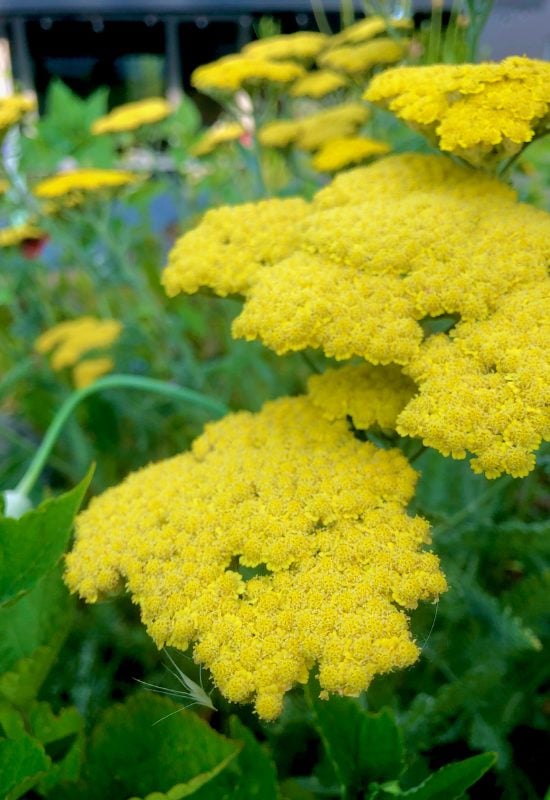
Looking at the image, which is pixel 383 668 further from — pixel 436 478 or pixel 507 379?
pixel 436 478

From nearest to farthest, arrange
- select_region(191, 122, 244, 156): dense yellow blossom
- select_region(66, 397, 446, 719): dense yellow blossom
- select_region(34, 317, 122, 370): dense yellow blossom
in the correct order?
select_region(66, 397, 446, 719): dense yellow blossom → select_region(34, 317, 122, 370): dense yellow blossom → select_region(191, 122, 244, 156): dense yellow blossom

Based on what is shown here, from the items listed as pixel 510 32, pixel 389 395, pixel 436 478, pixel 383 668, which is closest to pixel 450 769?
pixel 383 668

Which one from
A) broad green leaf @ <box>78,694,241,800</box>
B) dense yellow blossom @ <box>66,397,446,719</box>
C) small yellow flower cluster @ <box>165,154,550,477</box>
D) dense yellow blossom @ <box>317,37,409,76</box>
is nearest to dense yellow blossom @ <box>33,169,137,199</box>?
dense yellow blossom @ <box>317,37,409,76</box>

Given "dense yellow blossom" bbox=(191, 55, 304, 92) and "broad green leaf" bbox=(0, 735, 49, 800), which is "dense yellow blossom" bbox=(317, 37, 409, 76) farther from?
"broad green leaf" bbox=(0, 735, 49, 800)

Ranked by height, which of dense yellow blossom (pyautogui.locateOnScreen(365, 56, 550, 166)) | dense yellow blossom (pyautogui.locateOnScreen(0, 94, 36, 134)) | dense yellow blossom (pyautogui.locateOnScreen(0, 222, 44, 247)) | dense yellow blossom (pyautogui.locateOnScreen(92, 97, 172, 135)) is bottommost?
dense yellow blossom (pyautogui.locateOnScreen(0, 222, 44, 247))

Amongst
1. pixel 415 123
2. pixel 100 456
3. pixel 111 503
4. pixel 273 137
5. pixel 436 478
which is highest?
pixel 415 123

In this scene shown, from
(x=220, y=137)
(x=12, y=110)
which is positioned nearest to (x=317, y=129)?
(x=220, y=137)

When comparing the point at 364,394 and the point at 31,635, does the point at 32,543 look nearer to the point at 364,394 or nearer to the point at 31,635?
the point at 31,635
